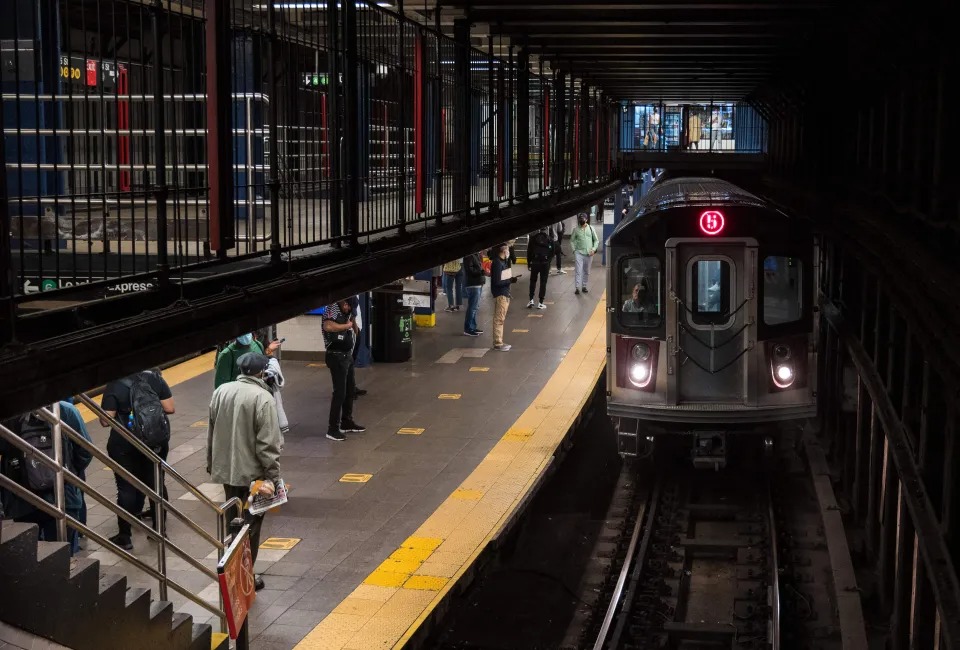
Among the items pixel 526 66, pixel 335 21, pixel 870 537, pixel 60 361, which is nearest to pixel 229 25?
pixel 335 21

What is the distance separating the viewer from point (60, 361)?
13.4 ft

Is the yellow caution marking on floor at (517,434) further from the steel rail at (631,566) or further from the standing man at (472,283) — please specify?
the standing man at (472,283)

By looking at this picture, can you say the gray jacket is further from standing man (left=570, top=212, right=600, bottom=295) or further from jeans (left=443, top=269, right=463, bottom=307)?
standing man (left=570, top=212, right=600, bottom=295)

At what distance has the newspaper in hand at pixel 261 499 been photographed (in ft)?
30.2

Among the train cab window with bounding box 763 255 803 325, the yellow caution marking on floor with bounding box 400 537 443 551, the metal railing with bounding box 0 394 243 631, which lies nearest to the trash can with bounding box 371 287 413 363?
the train cab window with bounding box 763 255 803 325

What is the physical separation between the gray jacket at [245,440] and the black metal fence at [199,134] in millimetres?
1726

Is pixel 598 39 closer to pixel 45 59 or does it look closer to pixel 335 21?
pixel 335 21

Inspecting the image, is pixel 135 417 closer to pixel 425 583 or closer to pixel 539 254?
pixel 425 583

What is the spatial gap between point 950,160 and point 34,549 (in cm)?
535

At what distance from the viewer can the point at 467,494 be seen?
12023mm

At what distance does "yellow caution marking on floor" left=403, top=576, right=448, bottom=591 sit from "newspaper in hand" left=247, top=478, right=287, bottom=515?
1162 mm

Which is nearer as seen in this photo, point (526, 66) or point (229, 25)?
point (229, 25)

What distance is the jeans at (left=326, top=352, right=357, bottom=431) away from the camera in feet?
45.1

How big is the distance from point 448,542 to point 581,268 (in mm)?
17065
